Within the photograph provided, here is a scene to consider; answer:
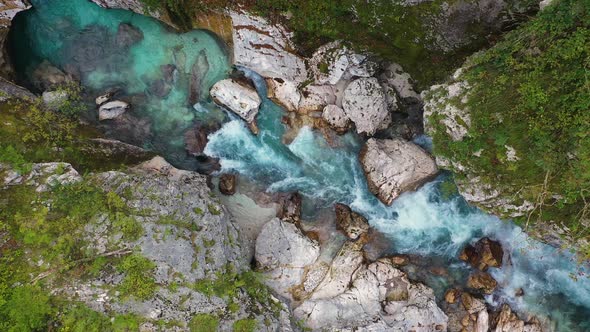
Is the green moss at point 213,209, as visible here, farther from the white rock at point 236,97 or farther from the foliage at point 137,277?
the white rock at point 236,97

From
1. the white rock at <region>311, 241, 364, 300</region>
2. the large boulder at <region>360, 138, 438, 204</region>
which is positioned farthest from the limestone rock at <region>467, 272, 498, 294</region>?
the white rock at <region>311, 241, 364, 300</region>

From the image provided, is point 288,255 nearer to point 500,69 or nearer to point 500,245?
point 500,245

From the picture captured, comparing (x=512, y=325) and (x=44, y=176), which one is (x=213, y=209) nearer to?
(x=44, y=176)

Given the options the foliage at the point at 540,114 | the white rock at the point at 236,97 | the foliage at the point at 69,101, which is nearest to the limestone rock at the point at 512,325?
the foliage at the point at 540,114

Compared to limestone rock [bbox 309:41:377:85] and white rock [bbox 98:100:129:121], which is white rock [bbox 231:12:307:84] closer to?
limestone rock [bbox 309:41:377:85]

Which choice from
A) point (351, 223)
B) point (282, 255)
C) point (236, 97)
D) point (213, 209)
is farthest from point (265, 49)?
point (282, 255)

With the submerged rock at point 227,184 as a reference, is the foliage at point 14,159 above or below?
below
